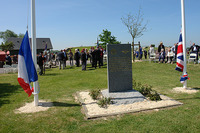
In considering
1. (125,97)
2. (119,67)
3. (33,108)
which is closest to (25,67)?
(33,108)

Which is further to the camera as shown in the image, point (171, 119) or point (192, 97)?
point (192, 97)

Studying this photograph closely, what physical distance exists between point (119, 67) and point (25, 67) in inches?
138

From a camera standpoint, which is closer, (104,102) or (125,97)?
(104,102)

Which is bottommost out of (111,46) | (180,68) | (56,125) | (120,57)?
(56,125)

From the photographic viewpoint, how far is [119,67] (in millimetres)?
6785

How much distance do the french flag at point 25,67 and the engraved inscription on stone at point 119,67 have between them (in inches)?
112

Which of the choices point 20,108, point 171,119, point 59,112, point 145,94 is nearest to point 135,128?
point 171,119

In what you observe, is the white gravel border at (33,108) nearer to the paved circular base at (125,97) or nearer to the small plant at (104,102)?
the small plant at (104,102)

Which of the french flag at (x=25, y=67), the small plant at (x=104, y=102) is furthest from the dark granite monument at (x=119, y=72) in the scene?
the french flag at (x=25, y=67)

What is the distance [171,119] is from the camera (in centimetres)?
467

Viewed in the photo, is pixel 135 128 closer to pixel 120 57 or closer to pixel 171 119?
pixel 171 119

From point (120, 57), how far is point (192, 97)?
327 cm

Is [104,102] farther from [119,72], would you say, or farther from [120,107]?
[119,72]

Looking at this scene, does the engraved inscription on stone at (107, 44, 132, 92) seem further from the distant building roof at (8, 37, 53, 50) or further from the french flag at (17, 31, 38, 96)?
the distant building roof at (8, 37, 53, 50)
